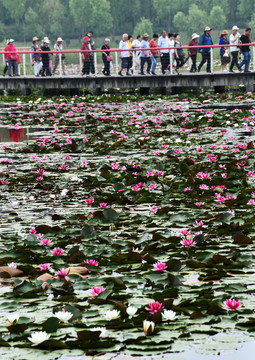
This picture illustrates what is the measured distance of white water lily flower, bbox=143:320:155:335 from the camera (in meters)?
3.23

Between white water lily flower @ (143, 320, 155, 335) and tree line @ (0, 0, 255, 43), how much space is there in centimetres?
10094

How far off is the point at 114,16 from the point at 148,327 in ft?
365

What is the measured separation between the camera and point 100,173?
317 inches

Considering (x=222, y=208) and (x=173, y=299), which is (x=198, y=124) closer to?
(x=222, y=208)

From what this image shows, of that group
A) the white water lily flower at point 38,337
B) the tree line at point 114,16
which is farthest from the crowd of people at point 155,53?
the tree line at point 114,16

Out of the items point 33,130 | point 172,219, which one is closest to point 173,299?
point 172,219

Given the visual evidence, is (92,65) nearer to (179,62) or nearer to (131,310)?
(179,62)

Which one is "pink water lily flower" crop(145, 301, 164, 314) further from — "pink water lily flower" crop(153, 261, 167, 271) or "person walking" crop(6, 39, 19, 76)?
"person walking" crop(6, 39, 19, 76)

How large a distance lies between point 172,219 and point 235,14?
11188 centimetres

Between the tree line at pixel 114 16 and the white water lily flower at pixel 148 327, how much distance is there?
101 meters

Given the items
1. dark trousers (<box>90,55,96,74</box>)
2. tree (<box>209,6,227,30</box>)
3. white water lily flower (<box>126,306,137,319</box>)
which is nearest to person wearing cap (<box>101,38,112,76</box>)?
dark trousers (<box>90,55,96,74</box>)

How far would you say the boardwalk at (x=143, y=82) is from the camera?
2416 cm

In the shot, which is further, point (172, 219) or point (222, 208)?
point (222, 208)

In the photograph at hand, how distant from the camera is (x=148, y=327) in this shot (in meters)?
3.23
